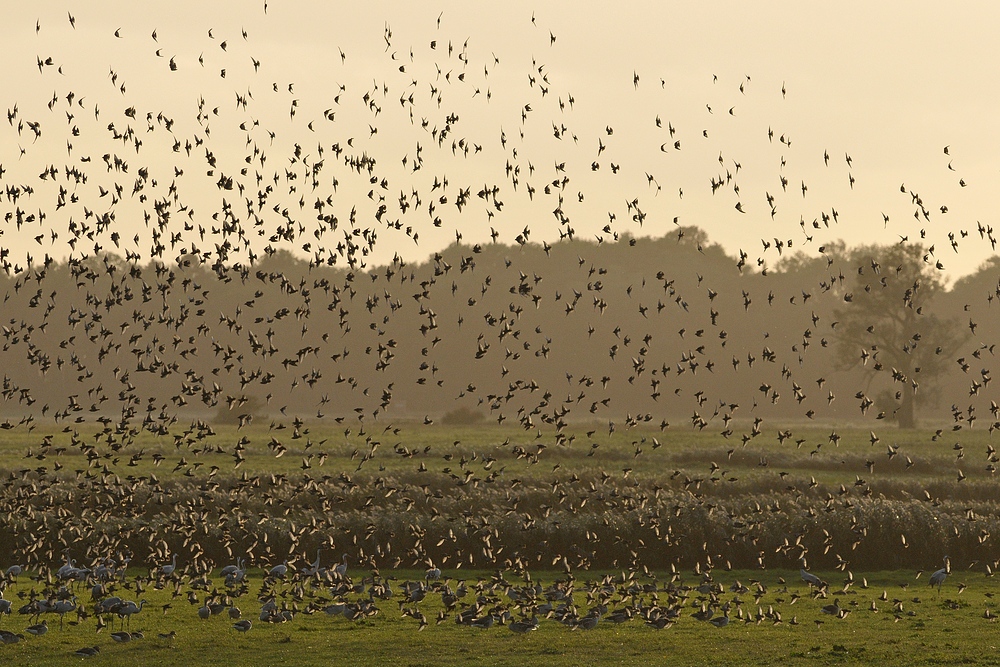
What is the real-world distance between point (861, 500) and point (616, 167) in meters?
22.9

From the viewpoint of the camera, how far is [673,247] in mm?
177000

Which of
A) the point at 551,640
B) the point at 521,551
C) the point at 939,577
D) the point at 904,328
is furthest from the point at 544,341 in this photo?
the point at 551,640

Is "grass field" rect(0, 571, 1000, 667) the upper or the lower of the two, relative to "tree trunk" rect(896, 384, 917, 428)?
lower

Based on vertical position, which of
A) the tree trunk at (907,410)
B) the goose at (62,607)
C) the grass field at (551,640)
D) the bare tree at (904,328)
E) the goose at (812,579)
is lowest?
the grass field at (551,640)

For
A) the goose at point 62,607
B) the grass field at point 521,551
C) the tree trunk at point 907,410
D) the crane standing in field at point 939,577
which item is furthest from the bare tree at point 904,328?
the goose at point 62,607

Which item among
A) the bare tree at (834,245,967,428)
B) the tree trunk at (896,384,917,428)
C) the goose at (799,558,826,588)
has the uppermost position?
the bare tree at (834,245,967,428)

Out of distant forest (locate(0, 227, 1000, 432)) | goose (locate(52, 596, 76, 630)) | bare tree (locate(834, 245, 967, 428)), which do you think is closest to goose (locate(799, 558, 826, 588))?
goose (locate(52, 596, 76, 630))

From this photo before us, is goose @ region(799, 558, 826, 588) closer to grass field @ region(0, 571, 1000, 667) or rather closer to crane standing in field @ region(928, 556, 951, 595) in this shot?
grass field @ region(0, 571, 1000, 667)

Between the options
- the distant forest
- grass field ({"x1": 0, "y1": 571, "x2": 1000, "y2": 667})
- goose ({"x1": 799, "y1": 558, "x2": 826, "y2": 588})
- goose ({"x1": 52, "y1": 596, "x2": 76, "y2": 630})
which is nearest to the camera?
grass field ({"x1": 0, "y1": 571, "x2": 1000, "y2": 667})

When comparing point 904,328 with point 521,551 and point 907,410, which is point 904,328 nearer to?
point 907,410

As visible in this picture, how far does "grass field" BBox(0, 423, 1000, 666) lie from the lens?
2856cm

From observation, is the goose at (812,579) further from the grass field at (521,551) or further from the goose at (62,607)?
the goose at (62,607)

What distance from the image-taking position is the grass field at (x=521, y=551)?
28562mm

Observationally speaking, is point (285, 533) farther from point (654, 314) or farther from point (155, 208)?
point (654, 314)
